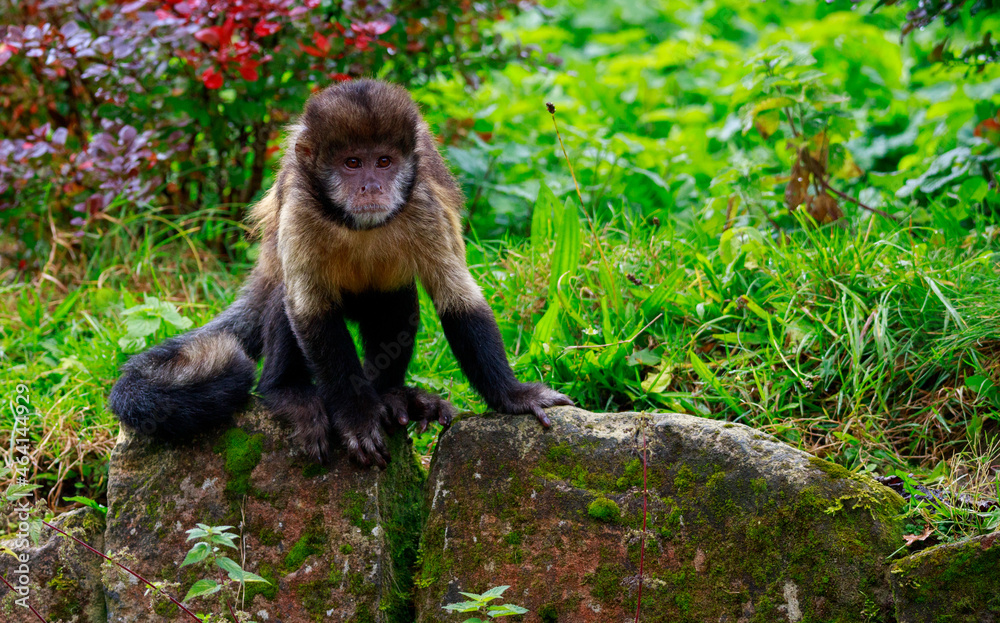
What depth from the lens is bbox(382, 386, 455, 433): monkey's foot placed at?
341 centimetres

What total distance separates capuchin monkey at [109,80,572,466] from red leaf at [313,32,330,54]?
4.29ft

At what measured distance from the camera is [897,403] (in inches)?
143

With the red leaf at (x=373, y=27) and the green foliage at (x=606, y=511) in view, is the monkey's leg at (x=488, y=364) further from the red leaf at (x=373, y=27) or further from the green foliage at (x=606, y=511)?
the red leaf at (x=373, y=27)

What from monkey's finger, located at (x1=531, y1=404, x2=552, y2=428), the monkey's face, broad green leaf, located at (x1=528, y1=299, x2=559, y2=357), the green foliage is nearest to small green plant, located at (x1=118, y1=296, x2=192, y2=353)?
the monkey's face

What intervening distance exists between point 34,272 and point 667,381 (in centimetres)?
415

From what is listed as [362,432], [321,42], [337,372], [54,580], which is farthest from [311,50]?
[54,580]

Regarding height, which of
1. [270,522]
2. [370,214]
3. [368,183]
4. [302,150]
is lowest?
[270,522]

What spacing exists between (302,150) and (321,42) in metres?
1.70

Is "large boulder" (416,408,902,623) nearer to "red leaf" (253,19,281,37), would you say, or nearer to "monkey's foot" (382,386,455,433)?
"monkey's foot" (382,386,455,433)

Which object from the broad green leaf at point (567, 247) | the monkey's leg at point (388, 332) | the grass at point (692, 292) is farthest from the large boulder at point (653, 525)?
the broad green leaf at point (567, 247)

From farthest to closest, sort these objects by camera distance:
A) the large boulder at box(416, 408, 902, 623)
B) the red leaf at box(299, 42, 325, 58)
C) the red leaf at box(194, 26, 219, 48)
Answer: the red leaf at box(299, 42, 325, 58)
the red leaf at box(194, 26, 219, 48)
the large boulder at box(416, 408, 902, 623)

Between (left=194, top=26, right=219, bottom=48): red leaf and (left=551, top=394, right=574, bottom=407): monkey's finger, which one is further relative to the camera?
(left=194, top=26, right=219, bottom=48): red leaf

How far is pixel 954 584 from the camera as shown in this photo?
2.52m

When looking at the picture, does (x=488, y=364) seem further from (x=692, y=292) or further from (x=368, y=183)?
(x=692, y=292)
